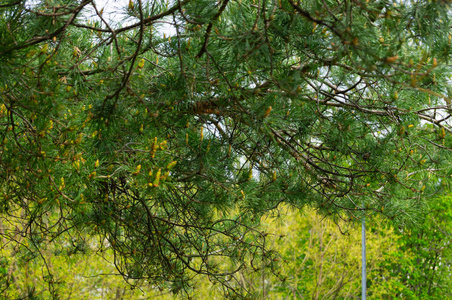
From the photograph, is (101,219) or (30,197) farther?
(101,219)

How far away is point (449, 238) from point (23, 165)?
10.8 metres

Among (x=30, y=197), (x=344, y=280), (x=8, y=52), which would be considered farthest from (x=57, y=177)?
(x=344, y=280)

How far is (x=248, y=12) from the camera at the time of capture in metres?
2.44

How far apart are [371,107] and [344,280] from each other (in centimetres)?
975

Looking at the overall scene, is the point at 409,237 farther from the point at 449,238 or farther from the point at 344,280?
the point at 344,280

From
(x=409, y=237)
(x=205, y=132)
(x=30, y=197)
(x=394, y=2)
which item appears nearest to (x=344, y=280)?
(x=409, y=237)

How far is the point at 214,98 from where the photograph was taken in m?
2.90

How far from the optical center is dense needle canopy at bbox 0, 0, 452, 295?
Result: 5.48ft

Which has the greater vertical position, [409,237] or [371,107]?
[409,237]

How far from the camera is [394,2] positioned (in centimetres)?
161

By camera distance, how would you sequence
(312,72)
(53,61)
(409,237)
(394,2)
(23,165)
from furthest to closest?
(409,237)
(312,72)
(23,165)
(53,61)
(394,2)

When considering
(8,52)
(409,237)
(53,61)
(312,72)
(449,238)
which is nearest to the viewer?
(8,52)

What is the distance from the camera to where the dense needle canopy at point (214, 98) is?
65.7 inches

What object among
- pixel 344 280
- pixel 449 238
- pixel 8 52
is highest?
pixel 449 238
